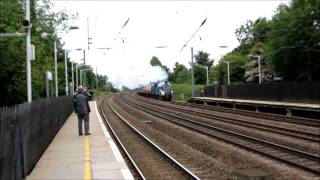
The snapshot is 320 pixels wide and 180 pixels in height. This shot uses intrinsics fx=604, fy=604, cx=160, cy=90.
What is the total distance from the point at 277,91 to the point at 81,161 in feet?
117

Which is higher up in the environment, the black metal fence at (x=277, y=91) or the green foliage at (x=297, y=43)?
the green foliage at (x=297, y=43)

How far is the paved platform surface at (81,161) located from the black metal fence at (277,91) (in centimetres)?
2419

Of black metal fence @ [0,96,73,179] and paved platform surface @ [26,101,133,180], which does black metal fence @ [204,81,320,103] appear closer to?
paved platform surface @ [26,101,133,180]

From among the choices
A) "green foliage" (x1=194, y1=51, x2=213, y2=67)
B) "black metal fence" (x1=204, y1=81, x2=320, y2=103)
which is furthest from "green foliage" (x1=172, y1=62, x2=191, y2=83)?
"black metal fence" (x1=204, y1=81, x2=320, y2=103)

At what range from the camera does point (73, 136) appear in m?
24.3

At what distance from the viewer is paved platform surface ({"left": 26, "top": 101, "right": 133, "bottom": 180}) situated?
1383cm

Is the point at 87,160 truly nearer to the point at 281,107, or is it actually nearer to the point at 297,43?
the point at 281,107

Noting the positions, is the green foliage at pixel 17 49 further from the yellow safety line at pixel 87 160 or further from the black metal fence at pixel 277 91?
the black metal fence at pixel 277 91

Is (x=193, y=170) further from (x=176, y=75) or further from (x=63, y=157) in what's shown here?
(x=176, y=75)

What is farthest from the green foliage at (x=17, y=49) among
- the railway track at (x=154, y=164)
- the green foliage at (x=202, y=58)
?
the green foliage at (x=202, y=58)

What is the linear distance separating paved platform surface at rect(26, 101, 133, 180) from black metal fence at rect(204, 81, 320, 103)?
24186 millimetres

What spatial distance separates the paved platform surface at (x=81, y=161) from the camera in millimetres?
13828

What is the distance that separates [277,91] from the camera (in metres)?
49.9

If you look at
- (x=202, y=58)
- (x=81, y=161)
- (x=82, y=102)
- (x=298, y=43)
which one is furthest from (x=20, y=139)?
(x=202, y=58)
